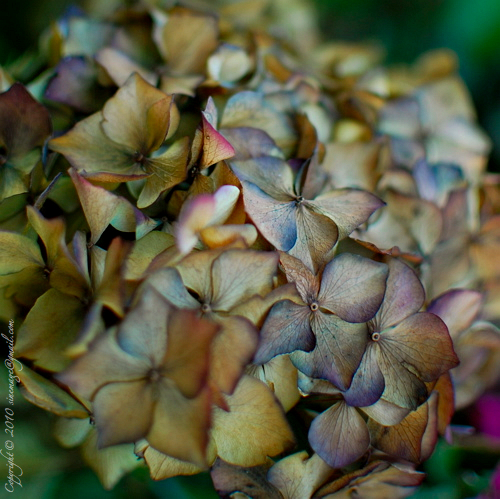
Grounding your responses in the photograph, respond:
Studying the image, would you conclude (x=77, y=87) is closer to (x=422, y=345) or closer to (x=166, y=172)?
(x=166, y=172)

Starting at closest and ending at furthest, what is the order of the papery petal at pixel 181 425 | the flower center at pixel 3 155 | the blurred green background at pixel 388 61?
1. the papery petal at pixel 181 425
2. the flower center at pixel 3 155
3. the blurred green background at pixel 388 61

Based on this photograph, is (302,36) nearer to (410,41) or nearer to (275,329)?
(410,41)

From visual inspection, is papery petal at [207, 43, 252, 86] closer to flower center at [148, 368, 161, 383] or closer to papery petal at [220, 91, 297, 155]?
papery petal at [220, 91, 297, 155]

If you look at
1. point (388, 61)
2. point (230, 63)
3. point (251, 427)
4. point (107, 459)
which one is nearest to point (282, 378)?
point (251, 427)

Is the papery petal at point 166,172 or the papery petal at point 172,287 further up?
the papery petal at point 166,172

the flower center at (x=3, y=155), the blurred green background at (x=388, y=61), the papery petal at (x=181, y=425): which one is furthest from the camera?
the blurred green background at (x=388, y=61)

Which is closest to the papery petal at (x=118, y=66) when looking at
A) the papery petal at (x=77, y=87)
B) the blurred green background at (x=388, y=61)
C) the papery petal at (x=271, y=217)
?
the papery petal at (x=77, y=87)

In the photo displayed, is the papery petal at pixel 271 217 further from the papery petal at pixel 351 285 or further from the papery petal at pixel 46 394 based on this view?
the papery petal at pixel 46 394
